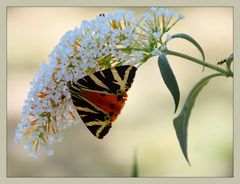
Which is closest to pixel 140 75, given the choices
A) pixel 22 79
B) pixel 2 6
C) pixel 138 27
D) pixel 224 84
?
pixel 224 84

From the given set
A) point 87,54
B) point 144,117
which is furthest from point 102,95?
point 144,117

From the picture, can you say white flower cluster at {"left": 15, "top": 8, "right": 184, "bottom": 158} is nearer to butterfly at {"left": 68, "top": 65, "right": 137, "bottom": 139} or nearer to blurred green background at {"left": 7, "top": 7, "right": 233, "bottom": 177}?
butterfly at {"left": 68, "top": 65, "right": 137, "bottom": 139}

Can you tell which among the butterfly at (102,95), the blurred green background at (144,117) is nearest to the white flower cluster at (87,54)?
the butterfly at (102,95)

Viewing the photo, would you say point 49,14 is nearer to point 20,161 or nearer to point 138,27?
point 20,161

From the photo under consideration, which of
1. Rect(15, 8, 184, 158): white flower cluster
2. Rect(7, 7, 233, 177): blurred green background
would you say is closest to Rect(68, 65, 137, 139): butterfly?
Rect(15, 8, 184, 158): white flower cluster

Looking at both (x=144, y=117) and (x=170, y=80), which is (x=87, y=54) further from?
(x=144, y=117)
